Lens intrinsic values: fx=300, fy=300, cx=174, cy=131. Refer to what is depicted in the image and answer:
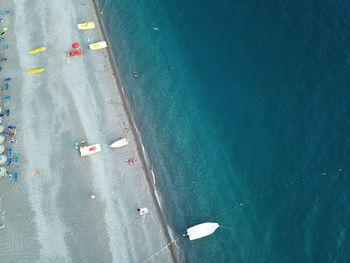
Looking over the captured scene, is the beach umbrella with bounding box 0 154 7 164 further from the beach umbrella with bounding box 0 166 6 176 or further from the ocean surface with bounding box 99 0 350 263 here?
the ocean surface with bounding box 99 0 350 263

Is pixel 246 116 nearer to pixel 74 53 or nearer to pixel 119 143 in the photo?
pixel 119 143

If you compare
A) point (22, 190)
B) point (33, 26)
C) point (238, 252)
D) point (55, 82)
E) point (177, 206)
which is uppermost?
point (33, 26)

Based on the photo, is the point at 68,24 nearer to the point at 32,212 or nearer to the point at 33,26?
the point at 33,26

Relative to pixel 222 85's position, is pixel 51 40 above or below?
above

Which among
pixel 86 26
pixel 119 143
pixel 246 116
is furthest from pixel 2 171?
pixel 246 116

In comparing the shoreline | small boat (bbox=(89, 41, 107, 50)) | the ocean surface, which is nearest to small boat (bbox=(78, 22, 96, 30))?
the shoreline

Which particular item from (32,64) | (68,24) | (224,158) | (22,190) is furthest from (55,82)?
(224,158)
